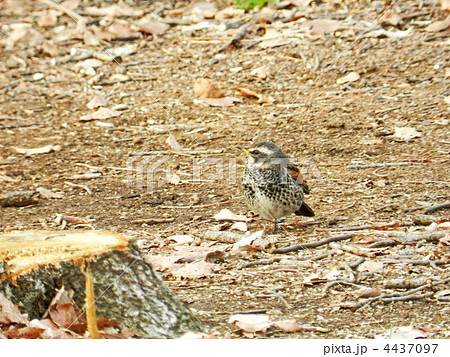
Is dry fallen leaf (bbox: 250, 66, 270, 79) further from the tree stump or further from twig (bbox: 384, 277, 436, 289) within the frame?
the tree stump

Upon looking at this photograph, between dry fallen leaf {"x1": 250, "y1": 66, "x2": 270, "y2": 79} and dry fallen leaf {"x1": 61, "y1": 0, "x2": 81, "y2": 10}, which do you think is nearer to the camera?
dry fallen leaf {"x1": 250, "y1": 66, "x2": 270, "y2": 79}

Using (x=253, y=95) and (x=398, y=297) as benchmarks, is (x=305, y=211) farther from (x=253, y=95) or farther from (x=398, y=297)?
(x=253, y=95)

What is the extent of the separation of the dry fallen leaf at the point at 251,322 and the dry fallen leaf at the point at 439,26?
6.59 metres

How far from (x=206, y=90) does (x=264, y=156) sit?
3.29 m

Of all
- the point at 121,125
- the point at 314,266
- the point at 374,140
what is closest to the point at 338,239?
the point at 314,266

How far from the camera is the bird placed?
5.61 meters

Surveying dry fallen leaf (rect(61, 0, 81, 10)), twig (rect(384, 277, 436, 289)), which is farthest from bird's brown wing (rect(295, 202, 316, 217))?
dry fallen leaf (rect(61, 0, 81, 10))

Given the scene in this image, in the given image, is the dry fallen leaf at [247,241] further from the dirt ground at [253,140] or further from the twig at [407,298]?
the twig at [407,298]

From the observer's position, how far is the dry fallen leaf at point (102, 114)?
342 inches

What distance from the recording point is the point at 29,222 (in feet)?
19.8

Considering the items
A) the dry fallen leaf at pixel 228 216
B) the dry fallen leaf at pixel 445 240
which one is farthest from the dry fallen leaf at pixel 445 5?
the dry fallen leaf at pixel 445 240

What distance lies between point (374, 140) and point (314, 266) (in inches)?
120

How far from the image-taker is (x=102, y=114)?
876 centimetres

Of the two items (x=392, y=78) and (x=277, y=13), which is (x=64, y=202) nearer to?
(x=392, y=78)
